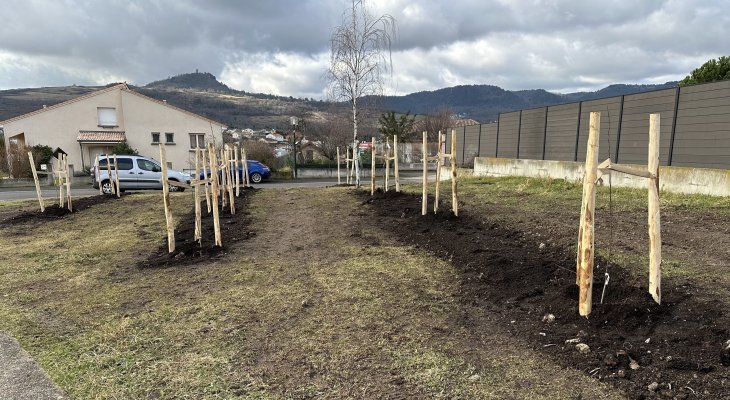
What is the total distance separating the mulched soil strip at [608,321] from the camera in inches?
97.3

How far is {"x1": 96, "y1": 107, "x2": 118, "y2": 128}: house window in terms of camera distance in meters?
34.0

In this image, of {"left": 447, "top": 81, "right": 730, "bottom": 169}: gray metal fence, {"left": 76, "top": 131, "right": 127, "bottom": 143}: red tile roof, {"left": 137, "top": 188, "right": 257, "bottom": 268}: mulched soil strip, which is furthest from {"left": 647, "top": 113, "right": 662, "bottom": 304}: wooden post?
{"left": 76, "top": 131, "right": 127, "bottom": 143}: red tile roof

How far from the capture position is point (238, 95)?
131 metres

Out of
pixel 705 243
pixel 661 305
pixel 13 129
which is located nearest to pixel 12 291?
pixel 661 305

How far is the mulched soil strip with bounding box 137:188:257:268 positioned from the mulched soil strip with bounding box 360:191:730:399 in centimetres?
351

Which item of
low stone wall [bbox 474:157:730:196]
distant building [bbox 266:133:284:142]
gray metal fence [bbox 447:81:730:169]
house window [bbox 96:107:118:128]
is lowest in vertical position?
low stone wall [bbox 474:157:730:196]

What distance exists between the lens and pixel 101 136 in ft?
109

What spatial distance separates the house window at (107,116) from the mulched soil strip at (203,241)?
97.6ft

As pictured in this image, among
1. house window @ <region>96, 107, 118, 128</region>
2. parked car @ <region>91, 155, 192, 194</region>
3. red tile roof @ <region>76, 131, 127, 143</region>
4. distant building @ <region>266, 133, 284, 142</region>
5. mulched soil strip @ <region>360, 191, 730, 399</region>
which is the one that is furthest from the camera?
distant building @ <region>266, 133, 284, 142</region>

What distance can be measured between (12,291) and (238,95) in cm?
13525

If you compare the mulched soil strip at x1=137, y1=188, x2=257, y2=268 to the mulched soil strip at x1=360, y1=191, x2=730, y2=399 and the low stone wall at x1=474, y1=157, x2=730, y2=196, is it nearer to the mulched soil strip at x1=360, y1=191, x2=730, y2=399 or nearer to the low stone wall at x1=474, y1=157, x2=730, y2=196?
the mulched soil strip at x1=360, y1=191, x2=730, y2=399

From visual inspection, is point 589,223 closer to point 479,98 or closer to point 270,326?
point 270,326

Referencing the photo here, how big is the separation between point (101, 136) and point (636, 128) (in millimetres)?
35781

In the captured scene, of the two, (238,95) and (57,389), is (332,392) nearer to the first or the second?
(57,389)
